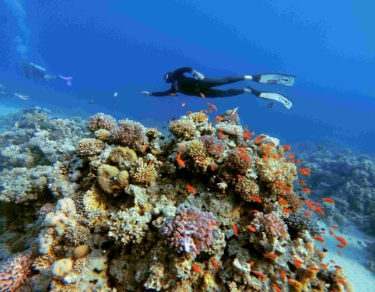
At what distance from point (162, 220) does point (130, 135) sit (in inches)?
85.1

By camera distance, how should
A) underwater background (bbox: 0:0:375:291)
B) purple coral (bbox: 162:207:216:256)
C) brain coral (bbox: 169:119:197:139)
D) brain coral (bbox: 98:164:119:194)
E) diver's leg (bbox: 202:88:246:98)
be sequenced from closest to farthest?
purple coral (bbox: 162:207:216:256)
underwater background (bbox: 0:0:375:291)
brain coral (bbox: 98:164:119:194)
brain coral (bbox: 169:119:197:139)
diver's leg (bbox: 202:88:246:98)

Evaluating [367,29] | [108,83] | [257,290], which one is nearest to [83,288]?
[257,290]

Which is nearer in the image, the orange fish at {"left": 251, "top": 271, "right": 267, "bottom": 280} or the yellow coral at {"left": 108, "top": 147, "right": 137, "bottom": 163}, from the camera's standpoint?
the orange fish at {"left": 251, "top": 271, "right": 267, "bottom": 280}

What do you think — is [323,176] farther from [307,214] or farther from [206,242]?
[206,242]

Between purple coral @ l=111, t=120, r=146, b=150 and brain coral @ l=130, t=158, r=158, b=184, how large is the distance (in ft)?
2.18

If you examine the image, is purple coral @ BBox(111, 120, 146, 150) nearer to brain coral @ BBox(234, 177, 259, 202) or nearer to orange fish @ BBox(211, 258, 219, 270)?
brain coral @ BBox(234, 177, 259, 202)

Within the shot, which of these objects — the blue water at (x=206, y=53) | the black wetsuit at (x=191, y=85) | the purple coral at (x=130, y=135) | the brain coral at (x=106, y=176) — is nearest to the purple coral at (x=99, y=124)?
the purple coral at (x=130, y=135)

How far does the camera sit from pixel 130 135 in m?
4.55

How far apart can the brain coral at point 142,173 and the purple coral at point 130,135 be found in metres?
0.67

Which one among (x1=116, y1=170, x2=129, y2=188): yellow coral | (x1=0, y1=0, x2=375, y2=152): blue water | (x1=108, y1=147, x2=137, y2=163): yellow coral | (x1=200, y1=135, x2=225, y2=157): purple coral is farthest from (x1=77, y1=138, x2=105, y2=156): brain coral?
(x1=0, y1=0, x2=375, y2=152): blue water

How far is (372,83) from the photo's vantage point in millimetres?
97188

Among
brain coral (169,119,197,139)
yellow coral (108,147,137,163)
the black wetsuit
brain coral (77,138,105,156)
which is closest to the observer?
yellow coral (108,147,137,163)

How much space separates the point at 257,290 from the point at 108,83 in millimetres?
88159

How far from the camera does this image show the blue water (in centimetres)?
5812
